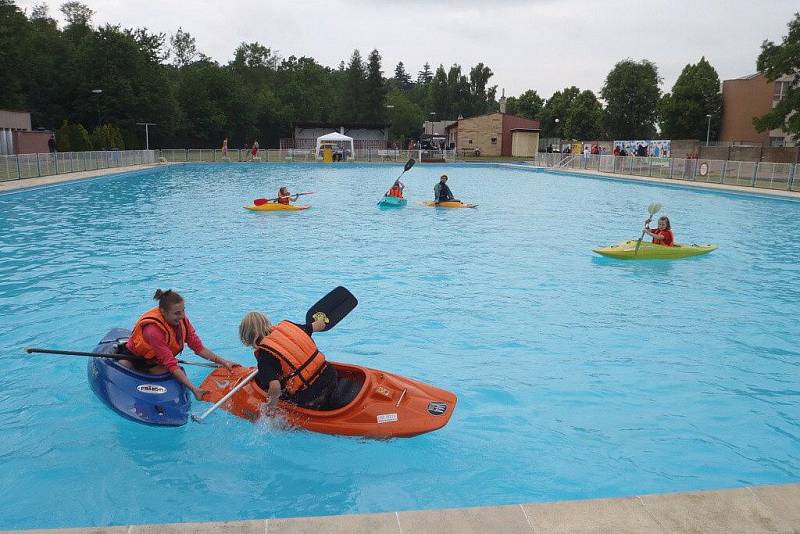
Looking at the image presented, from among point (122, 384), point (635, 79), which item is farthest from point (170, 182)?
point (635, 79)

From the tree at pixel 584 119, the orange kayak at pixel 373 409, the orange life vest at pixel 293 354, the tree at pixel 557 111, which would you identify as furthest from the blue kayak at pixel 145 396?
the tree at pixel 557 111

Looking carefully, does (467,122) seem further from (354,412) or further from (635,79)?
(354,412)

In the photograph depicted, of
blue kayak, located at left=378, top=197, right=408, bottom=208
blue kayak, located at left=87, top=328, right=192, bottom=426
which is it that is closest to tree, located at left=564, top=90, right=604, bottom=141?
blue kayak, located at left=378, top=197, right=408, bottom=208

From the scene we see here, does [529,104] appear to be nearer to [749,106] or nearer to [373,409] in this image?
[749,106]

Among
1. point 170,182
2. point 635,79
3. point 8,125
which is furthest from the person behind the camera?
point 635,79

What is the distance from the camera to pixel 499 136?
2657 inches

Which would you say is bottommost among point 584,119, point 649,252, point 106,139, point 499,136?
point 649,252

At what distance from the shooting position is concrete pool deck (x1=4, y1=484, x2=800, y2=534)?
354 centimetres

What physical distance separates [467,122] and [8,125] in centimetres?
4374

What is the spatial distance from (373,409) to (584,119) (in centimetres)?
7549

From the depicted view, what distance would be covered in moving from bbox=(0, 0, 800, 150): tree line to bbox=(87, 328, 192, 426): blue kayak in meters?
39.9

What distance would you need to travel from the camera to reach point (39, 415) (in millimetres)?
6434

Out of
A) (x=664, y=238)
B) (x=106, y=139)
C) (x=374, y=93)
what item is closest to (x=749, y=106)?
(x=374, y=93)

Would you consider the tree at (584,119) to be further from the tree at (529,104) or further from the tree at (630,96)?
the tree at (529,104)
